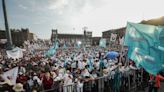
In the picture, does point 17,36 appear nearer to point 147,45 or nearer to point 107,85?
point 107,85

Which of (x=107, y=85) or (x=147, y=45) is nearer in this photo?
(x=147, y=45)

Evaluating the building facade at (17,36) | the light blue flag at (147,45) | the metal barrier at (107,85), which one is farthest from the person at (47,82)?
the building facade at (17,36)

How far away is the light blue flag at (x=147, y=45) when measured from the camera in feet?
26.2

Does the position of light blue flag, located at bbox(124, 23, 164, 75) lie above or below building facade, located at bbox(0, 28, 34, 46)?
above

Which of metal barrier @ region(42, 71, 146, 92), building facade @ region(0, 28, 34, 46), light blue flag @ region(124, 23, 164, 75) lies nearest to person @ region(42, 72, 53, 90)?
metal barrier @ region(42, 71, 146, 92)

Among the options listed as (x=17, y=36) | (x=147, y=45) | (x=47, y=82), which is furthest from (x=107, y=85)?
(x=17, y=36)

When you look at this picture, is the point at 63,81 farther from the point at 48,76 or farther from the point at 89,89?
the point at 89,89

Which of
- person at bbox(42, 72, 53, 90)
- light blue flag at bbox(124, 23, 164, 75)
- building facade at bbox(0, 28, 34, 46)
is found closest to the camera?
light blue flag at bbox(124, 23, 164, 75)

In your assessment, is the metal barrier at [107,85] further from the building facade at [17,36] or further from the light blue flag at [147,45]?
the building facade at [17,36]

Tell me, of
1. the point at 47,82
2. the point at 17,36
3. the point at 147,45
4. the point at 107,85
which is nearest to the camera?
the point at 147,45

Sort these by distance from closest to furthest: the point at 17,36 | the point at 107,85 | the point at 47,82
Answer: the point at 47,82 < the point at 107,85 < the point at 17,36

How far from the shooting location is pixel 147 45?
841cm

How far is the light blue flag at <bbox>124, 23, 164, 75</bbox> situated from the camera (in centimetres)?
798

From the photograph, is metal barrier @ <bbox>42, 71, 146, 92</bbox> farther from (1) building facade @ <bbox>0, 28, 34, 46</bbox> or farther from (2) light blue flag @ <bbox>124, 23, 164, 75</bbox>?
(1) building facade @ <bbox>0, 28, 34, 46</bbox>
